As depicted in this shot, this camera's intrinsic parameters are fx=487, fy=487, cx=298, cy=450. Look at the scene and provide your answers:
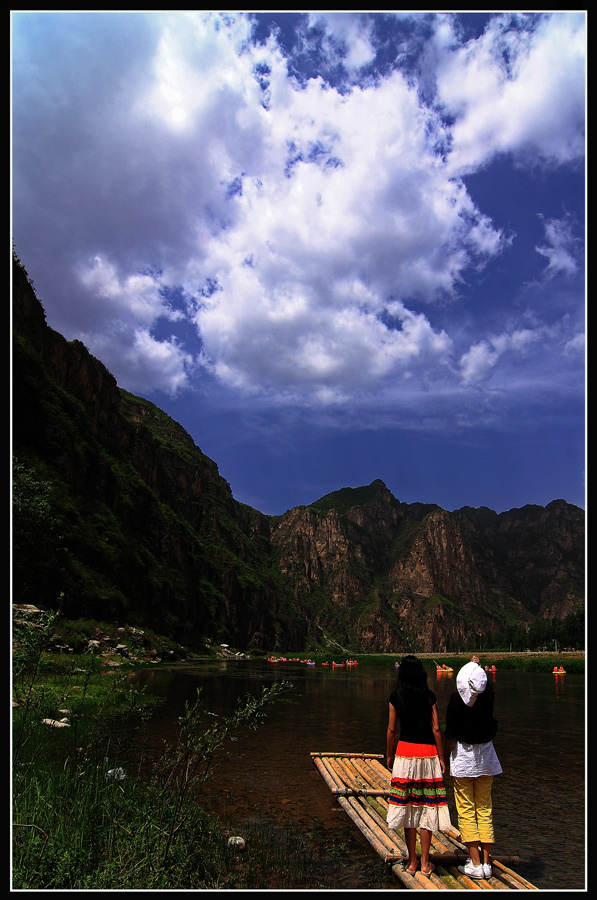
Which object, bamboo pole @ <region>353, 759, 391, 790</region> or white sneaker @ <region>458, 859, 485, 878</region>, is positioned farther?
bamboo pole @ <region>353, 759, 391, 790</region>

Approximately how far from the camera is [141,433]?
123438mm

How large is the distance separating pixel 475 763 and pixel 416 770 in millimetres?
745

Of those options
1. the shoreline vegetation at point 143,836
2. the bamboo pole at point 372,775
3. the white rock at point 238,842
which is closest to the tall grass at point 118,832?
the shoreline vegetation at point 143,836

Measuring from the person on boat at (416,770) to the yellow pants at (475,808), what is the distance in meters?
0.23

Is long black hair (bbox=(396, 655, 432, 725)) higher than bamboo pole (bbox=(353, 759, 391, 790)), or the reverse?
long black hair (bbox=(396, 655, 432, 725))

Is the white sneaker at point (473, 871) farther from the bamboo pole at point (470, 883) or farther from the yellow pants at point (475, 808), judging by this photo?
the yellow pants at point (475, 808)

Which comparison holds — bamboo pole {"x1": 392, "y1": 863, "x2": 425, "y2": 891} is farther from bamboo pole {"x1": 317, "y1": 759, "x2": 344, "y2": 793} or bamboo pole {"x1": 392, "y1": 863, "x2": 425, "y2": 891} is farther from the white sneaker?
bamboo pole {"x1": 317, "y1": 759, "x2": 344, "y2": 793}

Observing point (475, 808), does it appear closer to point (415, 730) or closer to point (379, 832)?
point (415, 730)

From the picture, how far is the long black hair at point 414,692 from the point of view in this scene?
6.04 meters

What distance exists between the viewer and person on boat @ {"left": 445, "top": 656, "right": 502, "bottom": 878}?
5.88 m

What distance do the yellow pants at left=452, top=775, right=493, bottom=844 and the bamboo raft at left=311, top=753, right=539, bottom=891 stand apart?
0.45 metres

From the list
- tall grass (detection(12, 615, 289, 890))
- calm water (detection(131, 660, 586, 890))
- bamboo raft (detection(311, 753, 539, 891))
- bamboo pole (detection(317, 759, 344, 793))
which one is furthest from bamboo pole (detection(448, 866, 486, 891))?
bamboo pole (detection(317, 759, 344, 793))

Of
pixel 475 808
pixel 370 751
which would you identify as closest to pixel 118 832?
pixel 475 808
